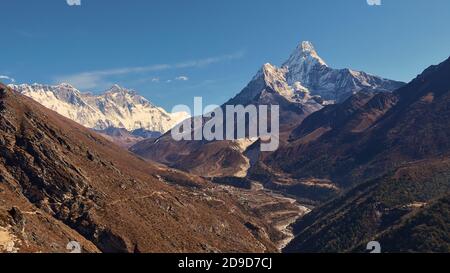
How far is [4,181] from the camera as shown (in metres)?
198
